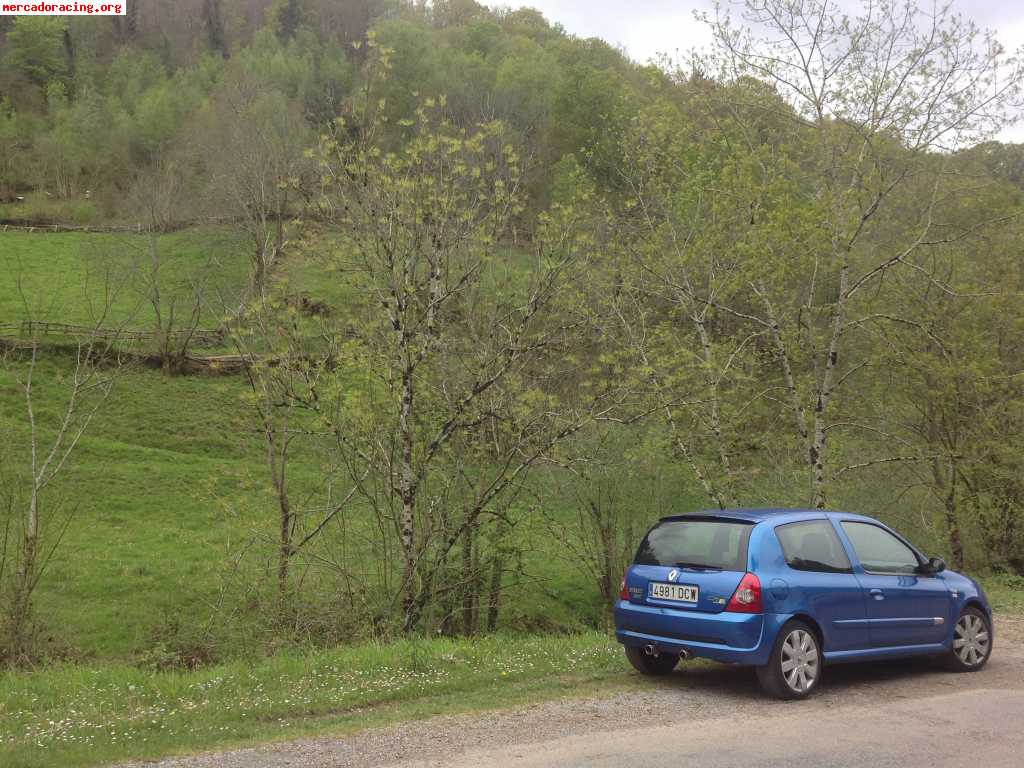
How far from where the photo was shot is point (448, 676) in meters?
8.24

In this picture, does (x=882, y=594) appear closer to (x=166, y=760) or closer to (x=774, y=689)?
(x=774, y=689)

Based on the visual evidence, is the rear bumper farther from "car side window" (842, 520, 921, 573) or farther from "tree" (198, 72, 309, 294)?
"tree" (198, 72, 309, 294)

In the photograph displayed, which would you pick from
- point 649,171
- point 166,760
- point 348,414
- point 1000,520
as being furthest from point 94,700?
point 1000,520

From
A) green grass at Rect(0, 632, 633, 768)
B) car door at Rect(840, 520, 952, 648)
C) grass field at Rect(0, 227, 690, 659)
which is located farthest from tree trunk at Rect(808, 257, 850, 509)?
green grass at Rect(0, 632, 633, 768)

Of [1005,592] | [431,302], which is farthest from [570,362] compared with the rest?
[1005,592]

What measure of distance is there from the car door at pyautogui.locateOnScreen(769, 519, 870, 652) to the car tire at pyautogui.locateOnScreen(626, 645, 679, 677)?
1431 mm

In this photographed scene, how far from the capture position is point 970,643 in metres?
9.40

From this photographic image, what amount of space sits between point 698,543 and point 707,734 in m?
1.99

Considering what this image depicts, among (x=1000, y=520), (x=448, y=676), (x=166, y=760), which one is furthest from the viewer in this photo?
(x=1000, y=520)

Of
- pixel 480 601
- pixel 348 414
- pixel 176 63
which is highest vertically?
pixel 176 63

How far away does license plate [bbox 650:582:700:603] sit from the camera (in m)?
7.92

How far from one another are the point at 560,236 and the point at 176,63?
111m

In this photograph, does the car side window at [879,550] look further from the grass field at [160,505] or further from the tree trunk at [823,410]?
the grass field at [160,505]

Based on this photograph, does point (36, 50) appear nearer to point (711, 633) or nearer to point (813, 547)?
point (813, 547)
